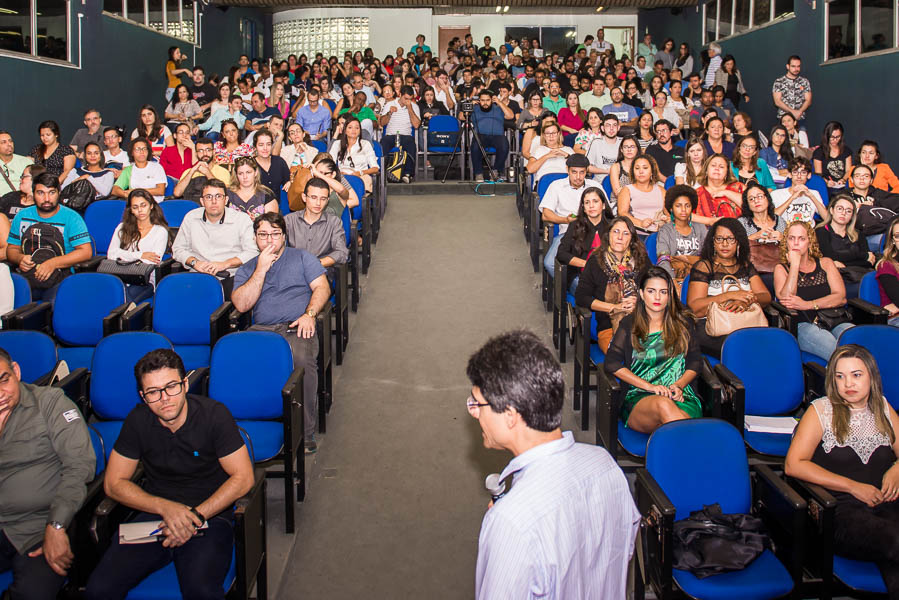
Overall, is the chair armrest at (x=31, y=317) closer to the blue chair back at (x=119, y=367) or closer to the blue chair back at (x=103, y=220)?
the blue chair back at (x=119, y=367)

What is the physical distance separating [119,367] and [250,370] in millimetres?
561

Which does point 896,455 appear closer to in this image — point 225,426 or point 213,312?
point 225,426

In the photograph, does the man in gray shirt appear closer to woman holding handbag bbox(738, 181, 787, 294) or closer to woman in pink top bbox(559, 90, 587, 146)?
woman holding handbag bbox(738, 181, 787, 294)

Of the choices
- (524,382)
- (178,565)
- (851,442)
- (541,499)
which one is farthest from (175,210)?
(541,499)

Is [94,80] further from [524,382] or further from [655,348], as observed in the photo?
[524,382]

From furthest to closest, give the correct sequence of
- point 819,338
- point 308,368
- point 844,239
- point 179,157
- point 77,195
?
point 179,157 < point 77,195 < point 844,239 < point 819,338 < point 308,368

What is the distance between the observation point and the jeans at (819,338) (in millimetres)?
3962

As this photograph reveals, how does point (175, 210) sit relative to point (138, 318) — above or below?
above

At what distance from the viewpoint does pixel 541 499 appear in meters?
1.39

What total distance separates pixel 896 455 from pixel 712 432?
72cm

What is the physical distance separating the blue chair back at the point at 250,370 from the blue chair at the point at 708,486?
62.7 inches

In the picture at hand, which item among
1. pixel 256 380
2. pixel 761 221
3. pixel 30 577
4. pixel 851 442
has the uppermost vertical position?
pixel 761 221

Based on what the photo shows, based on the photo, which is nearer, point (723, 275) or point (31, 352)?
point (31, 352)

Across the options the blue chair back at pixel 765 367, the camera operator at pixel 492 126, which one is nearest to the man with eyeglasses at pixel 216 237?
the blue chair back at pixel 765 367
